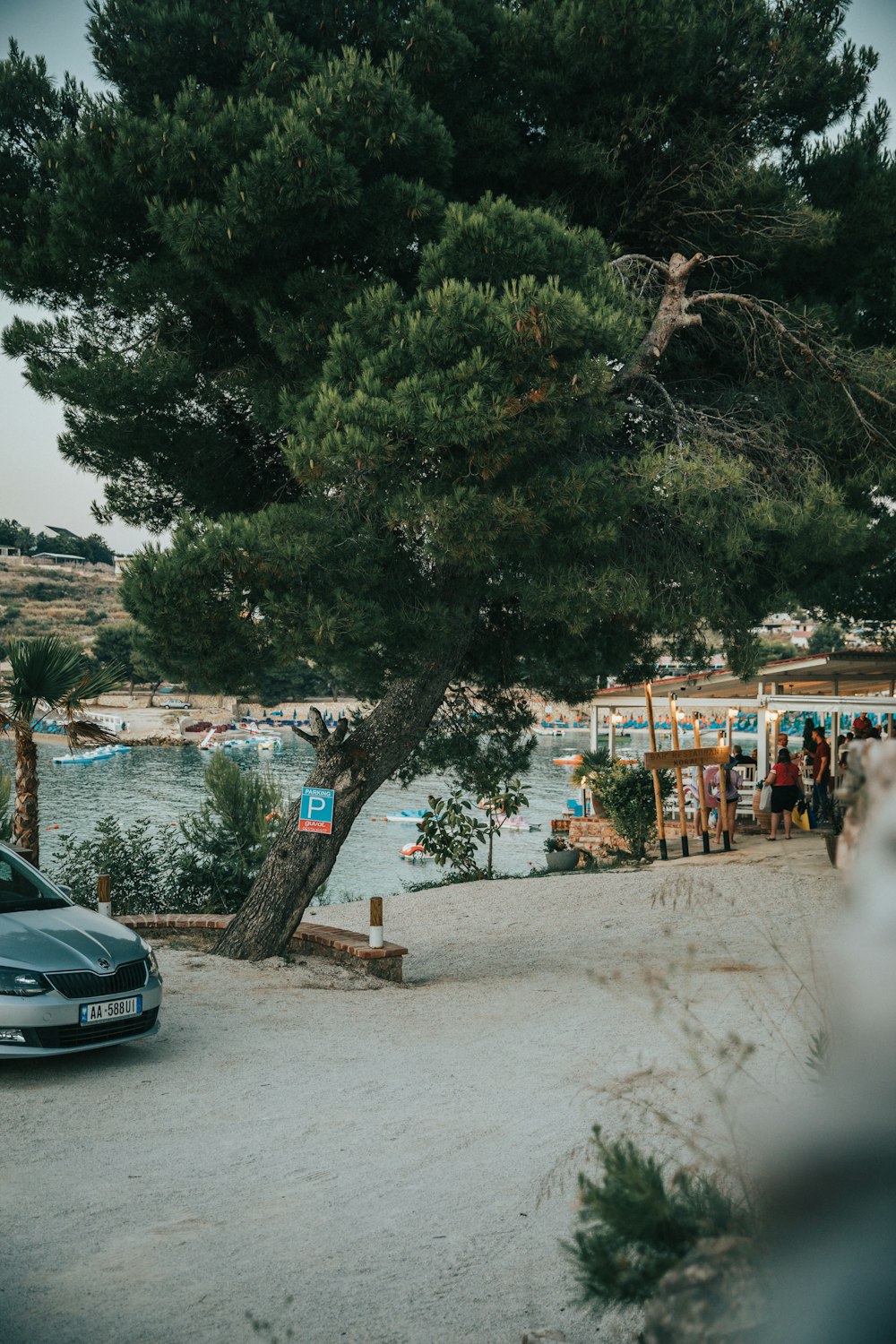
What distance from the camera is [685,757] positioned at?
17641mm

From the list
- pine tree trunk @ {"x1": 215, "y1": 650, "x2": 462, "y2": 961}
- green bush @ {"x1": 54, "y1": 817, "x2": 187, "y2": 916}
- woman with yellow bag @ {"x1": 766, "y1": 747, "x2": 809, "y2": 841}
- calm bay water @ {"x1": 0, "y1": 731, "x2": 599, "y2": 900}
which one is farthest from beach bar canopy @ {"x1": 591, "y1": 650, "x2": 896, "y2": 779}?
pine tree trunk @ {"x1": 215, "y1": 650, "x2": 462, "y2": 961}

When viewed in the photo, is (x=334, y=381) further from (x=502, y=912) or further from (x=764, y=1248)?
(x=502, y=912)

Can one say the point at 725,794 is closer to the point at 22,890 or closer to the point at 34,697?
the point at 34,697

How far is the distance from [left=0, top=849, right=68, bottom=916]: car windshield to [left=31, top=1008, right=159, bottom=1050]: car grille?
42.7 inches

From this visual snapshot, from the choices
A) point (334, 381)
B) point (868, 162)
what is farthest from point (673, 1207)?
point (868, 162)

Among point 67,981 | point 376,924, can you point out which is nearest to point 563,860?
point 376,924

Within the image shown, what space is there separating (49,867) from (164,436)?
11.0 metres

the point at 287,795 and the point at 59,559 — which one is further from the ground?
the point at 59,559

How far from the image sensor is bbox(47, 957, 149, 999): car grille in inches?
274

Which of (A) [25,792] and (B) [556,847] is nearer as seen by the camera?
(A) [25,792]

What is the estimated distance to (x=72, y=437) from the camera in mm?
11688

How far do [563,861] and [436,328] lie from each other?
1405cm

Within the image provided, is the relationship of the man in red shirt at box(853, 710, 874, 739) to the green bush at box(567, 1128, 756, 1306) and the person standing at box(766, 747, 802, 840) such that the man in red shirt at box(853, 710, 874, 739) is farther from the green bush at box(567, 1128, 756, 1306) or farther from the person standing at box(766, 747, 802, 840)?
the green bush at box(567, 1128, 756, 1306)

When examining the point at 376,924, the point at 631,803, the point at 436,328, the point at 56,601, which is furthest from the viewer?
the point at 56,601
